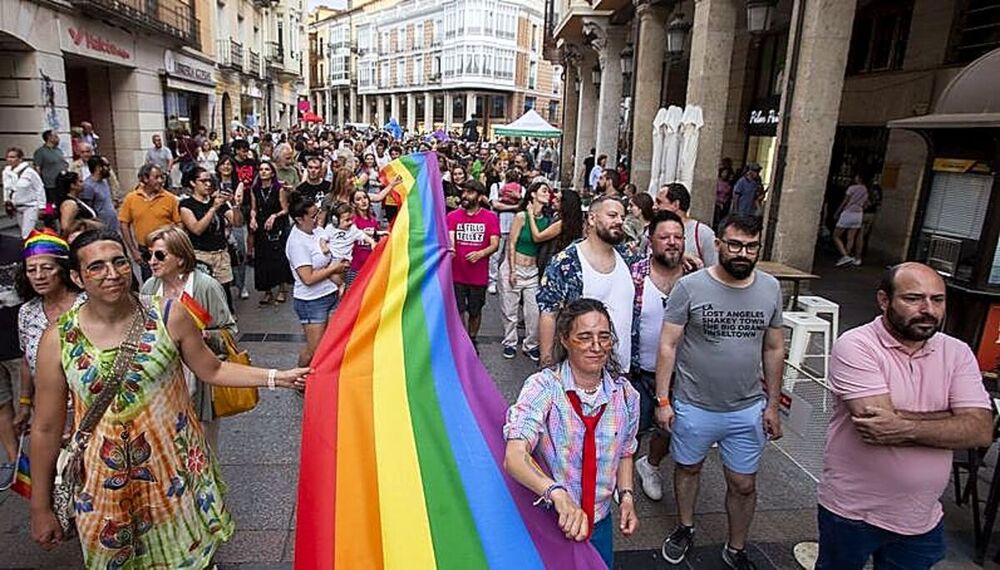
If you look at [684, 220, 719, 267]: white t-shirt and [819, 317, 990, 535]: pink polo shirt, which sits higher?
[684, 220, 719, 267]: white t-shirt

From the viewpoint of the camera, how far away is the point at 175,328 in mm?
2656

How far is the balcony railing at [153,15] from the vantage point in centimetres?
1580

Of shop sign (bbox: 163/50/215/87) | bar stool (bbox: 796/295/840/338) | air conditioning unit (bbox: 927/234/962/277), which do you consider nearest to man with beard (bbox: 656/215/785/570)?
air conditioning unit (bbox: 927/234/962/277)

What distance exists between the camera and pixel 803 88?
7879 mm

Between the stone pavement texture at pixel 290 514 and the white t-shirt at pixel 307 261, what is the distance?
985 millimetres

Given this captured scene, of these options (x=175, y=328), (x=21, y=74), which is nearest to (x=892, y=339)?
(x=175, y=328)

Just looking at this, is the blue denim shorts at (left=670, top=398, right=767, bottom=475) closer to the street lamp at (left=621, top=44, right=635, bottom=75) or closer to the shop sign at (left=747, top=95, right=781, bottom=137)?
the shop sign at (left=747, top=95, right=781, bottom=137)

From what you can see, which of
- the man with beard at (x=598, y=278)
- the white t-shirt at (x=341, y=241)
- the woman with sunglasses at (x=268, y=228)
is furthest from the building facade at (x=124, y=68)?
the man with beard at (x=598, y=278)

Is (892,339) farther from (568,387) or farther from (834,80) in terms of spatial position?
(834,80)

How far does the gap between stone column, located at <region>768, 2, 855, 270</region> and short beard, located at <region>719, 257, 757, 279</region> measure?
5407mm

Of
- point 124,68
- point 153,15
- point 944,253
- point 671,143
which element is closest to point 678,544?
point 944,253

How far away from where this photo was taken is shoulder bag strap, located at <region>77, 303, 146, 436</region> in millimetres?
2469

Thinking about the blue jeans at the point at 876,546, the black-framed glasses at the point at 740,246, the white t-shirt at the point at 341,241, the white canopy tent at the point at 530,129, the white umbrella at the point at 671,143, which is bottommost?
the blue jeans at the point at 876,546

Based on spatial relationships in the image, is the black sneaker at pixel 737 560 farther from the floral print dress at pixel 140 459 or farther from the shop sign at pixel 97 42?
the shop sign at pixel 97 42
